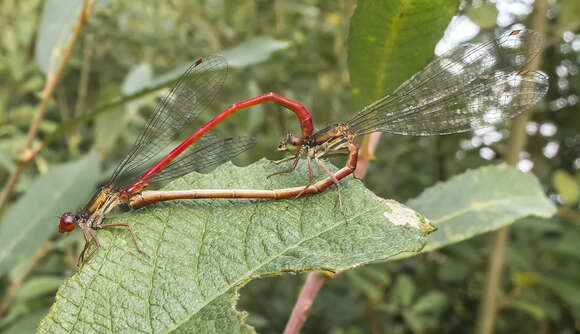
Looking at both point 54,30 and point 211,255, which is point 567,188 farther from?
point 54,30

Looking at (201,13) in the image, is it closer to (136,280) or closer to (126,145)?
(126,145)

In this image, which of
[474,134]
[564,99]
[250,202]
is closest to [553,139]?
[564,99]

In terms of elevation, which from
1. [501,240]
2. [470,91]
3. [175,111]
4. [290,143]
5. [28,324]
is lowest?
[501,240]

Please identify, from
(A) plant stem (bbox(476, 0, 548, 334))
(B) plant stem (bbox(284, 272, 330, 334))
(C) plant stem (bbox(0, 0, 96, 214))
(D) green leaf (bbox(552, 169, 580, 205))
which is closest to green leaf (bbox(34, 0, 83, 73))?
(C) plant stem (bbox(0, 0, 96, 214))

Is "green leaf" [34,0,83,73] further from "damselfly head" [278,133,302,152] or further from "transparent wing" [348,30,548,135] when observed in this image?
"transparent wing" [348,30,548,135]

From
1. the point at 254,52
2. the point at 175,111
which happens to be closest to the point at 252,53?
the point at 254,52

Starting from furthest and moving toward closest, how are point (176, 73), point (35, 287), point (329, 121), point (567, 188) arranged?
point (329, 121) < point (567, 188) < point (35, 287) < point (176, 73)
